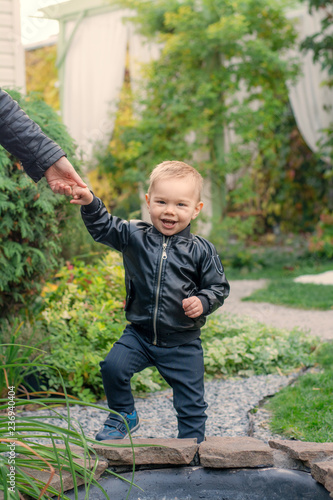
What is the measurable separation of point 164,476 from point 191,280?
2.35 ft

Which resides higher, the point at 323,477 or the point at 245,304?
the point at 323,477

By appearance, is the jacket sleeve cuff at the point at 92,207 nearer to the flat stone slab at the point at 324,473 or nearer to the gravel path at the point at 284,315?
the flat stone slab at the point at 324,473

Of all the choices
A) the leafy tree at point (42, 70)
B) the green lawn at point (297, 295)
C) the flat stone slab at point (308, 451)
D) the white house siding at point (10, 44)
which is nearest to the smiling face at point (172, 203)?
the flat stone slab at point (308, 451)

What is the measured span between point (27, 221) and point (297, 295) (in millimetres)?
3372

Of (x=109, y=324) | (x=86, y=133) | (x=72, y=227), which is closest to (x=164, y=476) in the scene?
(x=109, y=324)

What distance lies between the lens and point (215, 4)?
23.9ft

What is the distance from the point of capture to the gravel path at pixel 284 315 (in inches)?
165

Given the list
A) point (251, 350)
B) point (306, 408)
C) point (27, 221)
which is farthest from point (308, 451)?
point (27, 221)

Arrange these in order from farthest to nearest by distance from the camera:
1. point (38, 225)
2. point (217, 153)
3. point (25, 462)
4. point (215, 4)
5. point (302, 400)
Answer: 1. point (217, 153)
2. point (215, 4)
3. point (38, 225)
4. point (302, 400)
5. point (25, 462)

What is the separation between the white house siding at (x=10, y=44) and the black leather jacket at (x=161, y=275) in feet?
A: 13.7

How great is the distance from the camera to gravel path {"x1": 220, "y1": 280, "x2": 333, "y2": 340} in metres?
4.20

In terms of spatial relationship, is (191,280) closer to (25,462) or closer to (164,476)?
(164,476)

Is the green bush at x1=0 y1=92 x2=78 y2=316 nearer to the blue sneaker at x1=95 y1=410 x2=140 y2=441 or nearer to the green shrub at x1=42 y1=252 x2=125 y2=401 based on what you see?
the green shrub at x1=42 y1=252 x2=125 y2=401

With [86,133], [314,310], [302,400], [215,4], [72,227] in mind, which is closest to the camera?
[302,400]
